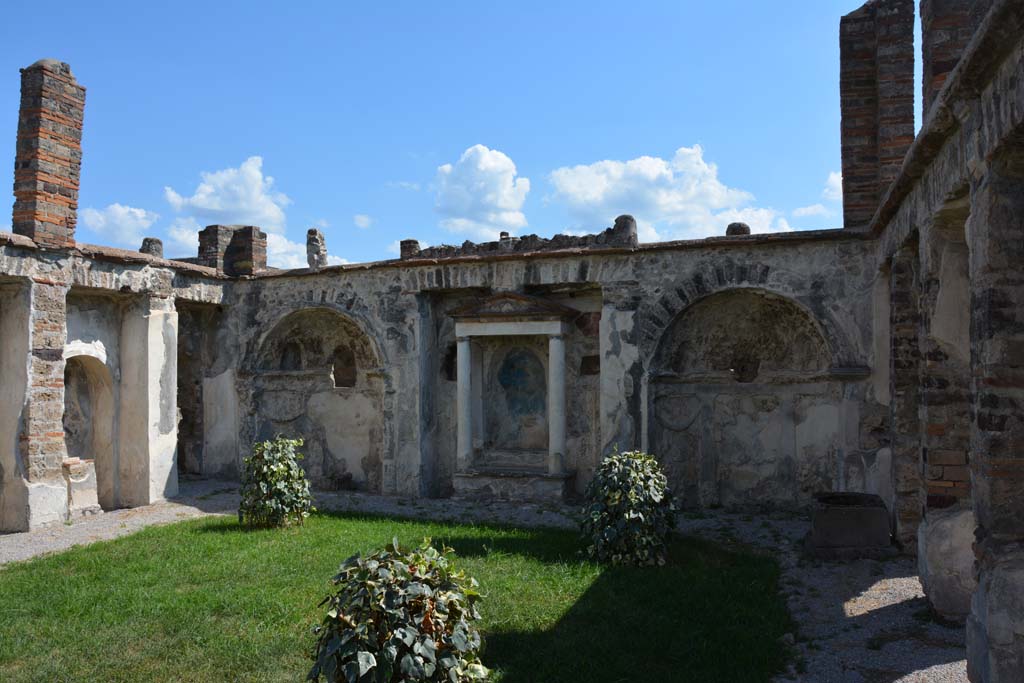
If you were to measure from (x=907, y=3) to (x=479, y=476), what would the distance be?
8.23 meters

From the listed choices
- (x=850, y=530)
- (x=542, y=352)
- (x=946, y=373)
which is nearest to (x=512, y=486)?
(x=542, y=352)

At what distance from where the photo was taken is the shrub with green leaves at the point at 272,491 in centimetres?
920

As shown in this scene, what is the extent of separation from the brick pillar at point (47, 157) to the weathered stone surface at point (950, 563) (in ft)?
33.5

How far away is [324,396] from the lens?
1356 cm

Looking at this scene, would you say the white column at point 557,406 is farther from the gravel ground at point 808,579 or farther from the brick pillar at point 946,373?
the brick pillar at point 946,373

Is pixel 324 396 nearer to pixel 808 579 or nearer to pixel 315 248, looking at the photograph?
A: pixel 315 248

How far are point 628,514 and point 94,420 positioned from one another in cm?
837

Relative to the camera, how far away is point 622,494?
7445 mm

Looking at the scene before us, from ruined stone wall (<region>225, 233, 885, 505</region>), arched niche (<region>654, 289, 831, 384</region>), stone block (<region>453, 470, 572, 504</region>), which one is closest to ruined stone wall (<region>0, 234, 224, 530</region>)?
ruined stone wall (<region>225, 233, 885, 505</region>)

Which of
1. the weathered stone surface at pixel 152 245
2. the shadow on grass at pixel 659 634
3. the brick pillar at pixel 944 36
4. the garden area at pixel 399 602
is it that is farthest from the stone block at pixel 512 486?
the weathered stone surface at pixel 152 245

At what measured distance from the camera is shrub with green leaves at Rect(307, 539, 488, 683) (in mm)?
3705

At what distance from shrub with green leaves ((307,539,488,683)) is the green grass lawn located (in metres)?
0.94

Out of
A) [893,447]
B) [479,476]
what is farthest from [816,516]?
[479,476]

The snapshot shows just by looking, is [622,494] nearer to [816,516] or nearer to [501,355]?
[816,516]
